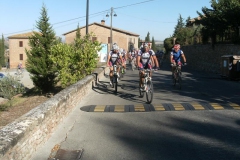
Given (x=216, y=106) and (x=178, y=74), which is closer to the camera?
(x=216, y=106)

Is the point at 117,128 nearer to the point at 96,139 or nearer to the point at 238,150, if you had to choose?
the point at 96,139

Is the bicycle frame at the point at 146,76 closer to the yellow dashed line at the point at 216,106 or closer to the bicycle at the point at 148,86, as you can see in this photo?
the bicycle at the point at 148,86

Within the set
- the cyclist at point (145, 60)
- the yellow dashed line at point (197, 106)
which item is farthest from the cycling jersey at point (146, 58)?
the yellow dashed line at point (197, 106)

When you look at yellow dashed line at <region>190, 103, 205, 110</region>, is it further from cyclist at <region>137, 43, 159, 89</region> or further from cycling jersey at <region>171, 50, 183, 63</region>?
cycling jersey at <region>171, 50, 183, 63</region>

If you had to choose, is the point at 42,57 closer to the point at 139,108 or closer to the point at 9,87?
the point at 9,87

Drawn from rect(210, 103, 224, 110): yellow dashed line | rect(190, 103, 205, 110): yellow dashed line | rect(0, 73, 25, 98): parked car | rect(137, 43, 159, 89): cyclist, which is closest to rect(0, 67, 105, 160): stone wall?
rect(137, 43, 159, 89): cyclist

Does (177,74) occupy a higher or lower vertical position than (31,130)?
higher

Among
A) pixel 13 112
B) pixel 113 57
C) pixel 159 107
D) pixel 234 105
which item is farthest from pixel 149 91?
pixel 13 112

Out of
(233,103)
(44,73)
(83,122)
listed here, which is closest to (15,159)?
(83,122)

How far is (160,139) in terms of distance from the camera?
570 cm

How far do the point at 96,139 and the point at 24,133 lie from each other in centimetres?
173

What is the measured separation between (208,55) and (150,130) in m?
23.8

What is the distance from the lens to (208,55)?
28.8 metres

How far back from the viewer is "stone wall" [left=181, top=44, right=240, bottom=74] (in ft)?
77.0
